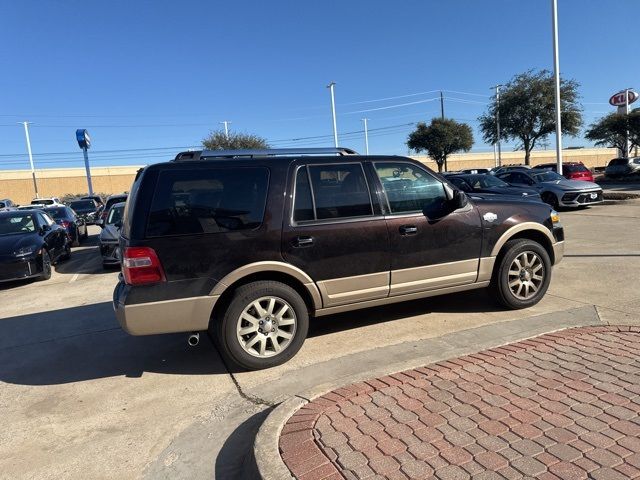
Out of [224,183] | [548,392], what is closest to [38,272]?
[224,183]

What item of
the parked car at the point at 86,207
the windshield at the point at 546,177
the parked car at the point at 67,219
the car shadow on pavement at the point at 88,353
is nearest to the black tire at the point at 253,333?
the car shadow on pavement at the point at 88,353

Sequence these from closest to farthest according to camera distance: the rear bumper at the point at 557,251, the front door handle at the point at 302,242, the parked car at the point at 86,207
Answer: the front door handle at the point at 302,242 → the rear bumper at the point at 557,251 → the parked car at the point at 86,207

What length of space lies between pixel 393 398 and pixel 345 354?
117cm

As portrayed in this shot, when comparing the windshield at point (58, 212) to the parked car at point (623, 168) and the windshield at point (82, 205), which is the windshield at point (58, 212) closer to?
the windshield at point (82, 205)

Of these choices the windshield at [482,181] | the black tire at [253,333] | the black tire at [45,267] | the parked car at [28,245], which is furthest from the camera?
the windshield at [482,181]

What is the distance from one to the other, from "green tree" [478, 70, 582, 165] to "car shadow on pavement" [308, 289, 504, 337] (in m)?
37.2

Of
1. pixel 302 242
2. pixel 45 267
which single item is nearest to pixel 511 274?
pixel 302 242

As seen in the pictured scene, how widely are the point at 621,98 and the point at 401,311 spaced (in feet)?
148

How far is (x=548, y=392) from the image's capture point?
11.3 feet

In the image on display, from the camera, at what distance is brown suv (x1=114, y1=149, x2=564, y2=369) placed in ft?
13.5

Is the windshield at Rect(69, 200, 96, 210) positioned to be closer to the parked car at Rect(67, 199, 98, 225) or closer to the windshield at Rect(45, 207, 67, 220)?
the parked car at Rect(67, 199, 98, 225)

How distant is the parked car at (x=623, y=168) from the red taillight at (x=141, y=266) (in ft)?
122

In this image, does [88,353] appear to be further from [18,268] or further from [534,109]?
[534,109]

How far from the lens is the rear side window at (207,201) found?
4.12 metres
